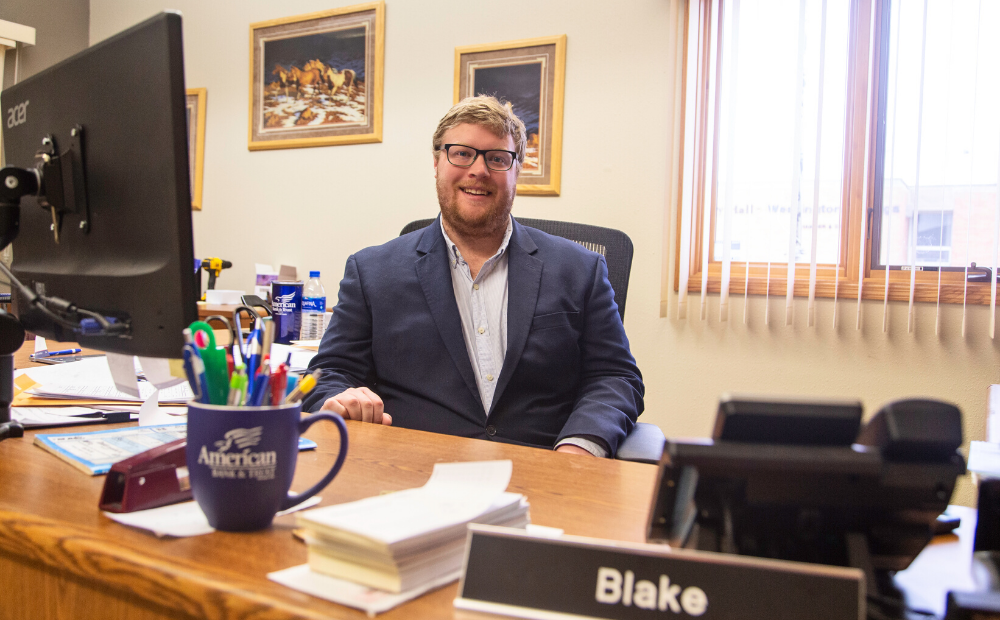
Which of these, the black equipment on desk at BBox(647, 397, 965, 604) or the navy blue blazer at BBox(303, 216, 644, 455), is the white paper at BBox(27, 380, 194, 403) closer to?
the navy blue blazer at BBox(303, 216, 644, 455)

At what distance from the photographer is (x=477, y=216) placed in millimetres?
1729

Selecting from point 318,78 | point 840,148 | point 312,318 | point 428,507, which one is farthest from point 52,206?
point 318,78

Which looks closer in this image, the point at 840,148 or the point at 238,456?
the point at 238,456

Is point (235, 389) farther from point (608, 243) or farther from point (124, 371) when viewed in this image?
point (608, 243)

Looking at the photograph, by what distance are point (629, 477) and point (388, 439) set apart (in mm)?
364

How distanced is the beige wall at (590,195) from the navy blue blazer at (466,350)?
1082 millimetres

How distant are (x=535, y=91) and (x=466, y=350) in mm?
1683

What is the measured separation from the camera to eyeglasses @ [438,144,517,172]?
1753 millimetres

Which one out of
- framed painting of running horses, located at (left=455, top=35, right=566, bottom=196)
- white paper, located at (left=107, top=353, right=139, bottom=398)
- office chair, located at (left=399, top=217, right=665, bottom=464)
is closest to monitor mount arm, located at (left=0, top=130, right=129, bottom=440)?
white paper, located at (left=107, top=353, right=139, bottom=398)

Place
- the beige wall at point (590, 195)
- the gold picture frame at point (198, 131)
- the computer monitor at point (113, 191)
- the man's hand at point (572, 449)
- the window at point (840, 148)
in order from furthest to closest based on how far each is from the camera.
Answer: the gold picture frame at point (198, 131), the beige wall at point (590, 195), the window at point (840, 148), the man's hand at point (572, 449), the computer monitor at point (113, 191)

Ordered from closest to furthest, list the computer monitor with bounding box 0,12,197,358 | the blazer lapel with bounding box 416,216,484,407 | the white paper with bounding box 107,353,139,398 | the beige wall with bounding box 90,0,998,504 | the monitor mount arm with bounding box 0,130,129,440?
1. the computer monitor with bounding box 0,12,197,358
2. the monitor mount arm with bounding box 0,130,129,440
3. the white paper with bounding box 107,353,139,398
4. the blazer lapel with bounding box 416,216,484,407
5. the beige wall with bounding box 90,0,998,504

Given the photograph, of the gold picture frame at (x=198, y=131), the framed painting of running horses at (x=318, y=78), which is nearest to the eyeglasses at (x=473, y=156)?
the framed painting of running horses at (x=318, y=78)

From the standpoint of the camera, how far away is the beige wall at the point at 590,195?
2.40 meters

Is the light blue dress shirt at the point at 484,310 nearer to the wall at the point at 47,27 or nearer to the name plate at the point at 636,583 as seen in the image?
the name plate at the point at 636,583
